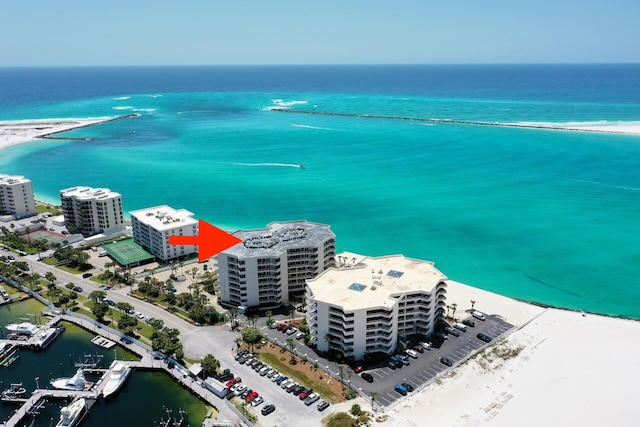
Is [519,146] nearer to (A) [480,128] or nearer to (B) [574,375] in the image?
(A) [480,128]

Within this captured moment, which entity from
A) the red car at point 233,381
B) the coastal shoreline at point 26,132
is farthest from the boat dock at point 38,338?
the coastal shoreline at point 26,132

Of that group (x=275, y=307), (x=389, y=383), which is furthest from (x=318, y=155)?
(x=389, y=383)

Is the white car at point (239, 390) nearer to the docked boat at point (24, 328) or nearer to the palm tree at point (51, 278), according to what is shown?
the docked boat at point (24, 328)

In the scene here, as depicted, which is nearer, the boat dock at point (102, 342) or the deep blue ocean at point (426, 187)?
the boat dock at point (102, 342)

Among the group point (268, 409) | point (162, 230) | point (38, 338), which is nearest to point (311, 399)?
point (268, 409)

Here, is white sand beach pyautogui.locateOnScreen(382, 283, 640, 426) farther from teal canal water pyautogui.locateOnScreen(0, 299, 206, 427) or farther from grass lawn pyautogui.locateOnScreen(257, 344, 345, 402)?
teal canal water pyautogui.locateOnScreen(0, 299, 206, 427)

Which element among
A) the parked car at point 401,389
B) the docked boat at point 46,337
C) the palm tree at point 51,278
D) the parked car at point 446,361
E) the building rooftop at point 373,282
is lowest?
the docked boat at point 46,337
